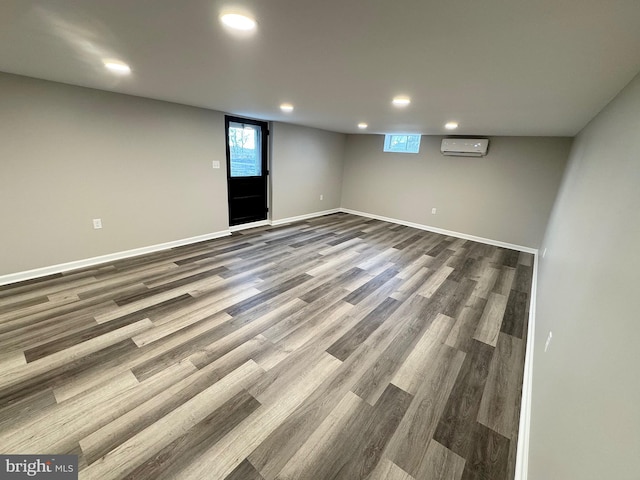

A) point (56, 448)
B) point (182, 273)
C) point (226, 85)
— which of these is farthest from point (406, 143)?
point (56, 448)

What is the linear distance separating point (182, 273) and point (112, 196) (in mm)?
1393

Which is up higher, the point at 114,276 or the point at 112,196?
the point at 112,196

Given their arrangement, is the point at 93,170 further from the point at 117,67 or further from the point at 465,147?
the point at 465,147

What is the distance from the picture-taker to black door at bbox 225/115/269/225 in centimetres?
480

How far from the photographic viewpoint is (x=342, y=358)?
2.13 metres

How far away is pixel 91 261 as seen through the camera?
3410 mm

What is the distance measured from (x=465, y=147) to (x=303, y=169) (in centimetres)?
341

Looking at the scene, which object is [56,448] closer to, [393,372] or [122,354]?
[122,354]

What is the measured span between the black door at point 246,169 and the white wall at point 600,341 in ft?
15.5

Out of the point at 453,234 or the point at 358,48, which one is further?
the point at 453,234

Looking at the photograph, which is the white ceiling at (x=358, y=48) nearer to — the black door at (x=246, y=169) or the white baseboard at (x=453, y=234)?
the black door at (x=246, y=169)

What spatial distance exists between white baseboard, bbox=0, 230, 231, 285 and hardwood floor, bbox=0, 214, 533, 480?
5.5 inches

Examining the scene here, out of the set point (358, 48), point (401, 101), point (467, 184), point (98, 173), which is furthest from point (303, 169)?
point (358, 48)

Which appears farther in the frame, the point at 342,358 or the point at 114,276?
the point at 114,276
